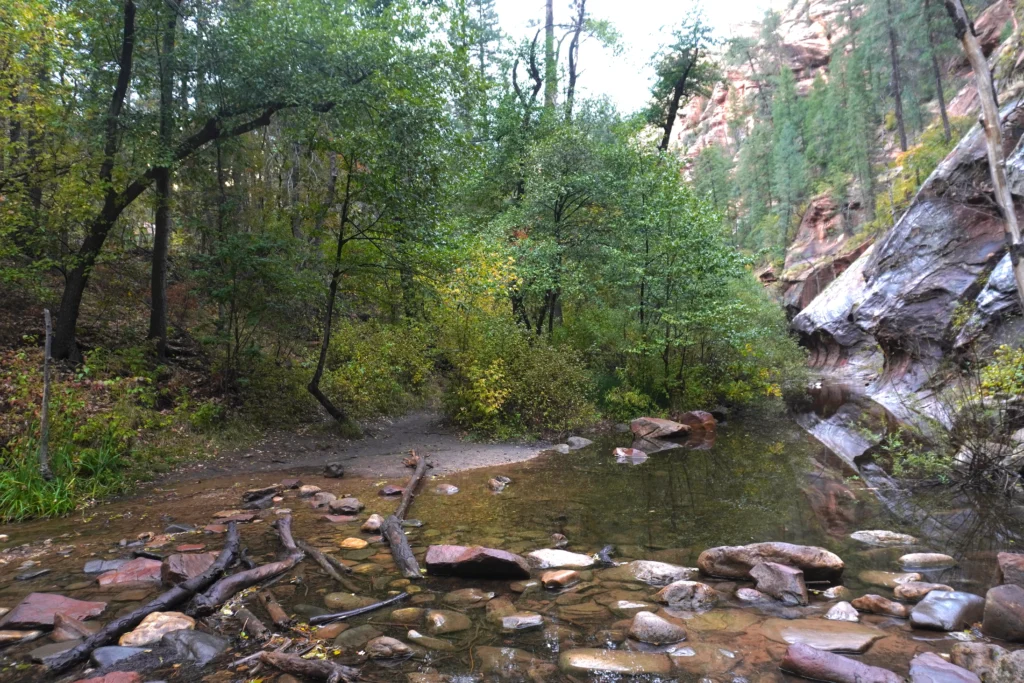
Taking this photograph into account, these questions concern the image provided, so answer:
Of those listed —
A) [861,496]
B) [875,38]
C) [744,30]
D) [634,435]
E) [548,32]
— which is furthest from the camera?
[744,30]

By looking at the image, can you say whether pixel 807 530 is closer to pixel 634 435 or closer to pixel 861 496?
pixel 861 496

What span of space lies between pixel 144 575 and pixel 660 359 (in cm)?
1435

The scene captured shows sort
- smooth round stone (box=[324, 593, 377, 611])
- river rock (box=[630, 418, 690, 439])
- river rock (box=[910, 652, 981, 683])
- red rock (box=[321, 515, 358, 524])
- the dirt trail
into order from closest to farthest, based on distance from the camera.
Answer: river rock (box=[910, 652, 981, 683])
smooth round stone (box=[324, 593, 377, 611])
red rock (box=[321, 515, 358, 524])
the dirt trail
river rock (box=[630, 418, 690, 439])

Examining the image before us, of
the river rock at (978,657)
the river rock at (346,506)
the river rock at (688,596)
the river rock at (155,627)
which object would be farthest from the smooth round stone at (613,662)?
the river rock at (346,506)

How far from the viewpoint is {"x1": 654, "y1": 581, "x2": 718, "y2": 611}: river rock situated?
456 centimetres

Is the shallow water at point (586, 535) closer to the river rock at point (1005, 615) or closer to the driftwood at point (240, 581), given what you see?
the driftwood at point (240, 581)

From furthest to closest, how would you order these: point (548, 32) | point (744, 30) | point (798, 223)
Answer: point (744, 30)
point (798, 223)
point (548, 32)

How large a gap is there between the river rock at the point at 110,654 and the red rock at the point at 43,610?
2.40 feet

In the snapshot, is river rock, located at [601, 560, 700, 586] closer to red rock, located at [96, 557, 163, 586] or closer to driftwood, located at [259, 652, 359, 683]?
driftwood, located at [259, 652, 359, 683]

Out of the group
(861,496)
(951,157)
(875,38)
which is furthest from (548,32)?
(875,38)

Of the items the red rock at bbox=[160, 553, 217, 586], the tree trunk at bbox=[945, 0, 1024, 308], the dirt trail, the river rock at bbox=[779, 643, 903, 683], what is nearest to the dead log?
the red rock at bbox=[160, 553, 217, 586]

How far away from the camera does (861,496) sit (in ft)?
26.9

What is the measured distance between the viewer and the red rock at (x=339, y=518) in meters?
6.74

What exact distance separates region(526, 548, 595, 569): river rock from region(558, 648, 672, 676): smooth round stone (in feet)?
5.36
